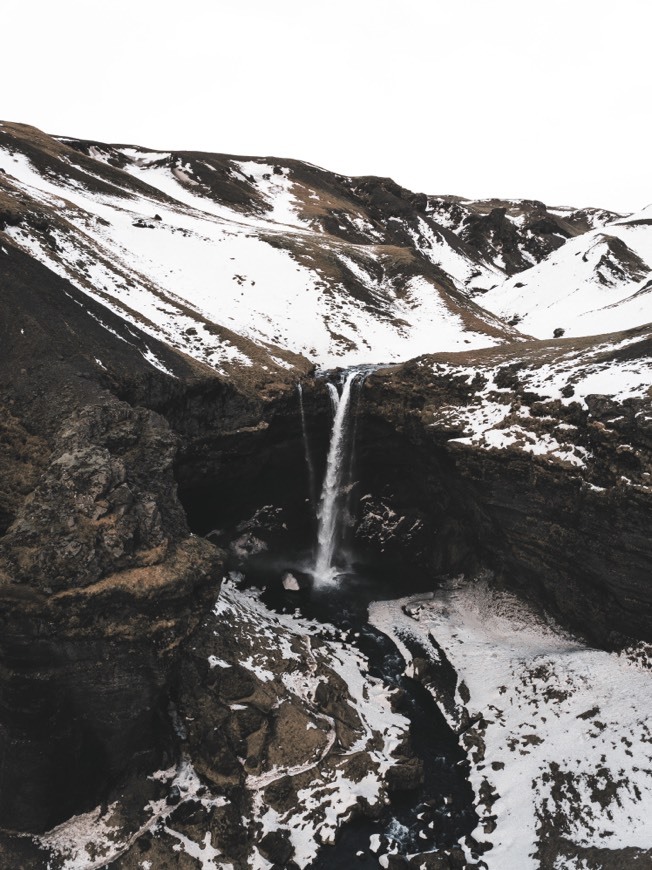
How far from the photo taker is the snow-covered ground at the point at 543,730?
12.6 metres

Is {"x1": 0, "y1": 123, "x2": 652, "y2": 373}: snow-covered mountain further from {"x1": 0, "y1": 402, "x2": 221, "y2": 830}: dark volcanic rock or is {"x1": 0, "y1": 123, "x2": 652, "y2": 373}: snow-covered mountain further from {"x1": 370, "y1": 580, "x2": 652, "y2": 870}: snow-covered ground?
A: {"x1": 370, "y1": 580, "x2": 652, "y2": 870}: snow-covered ground

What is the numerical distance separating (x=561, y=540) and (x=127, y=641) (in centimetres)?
1553

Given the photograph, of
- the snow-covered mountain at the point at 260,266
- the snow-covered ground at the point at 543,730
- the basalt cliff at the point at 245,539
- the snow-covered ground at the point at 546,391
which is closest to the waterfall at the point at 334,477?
the basalt cliff at the point at 245,539

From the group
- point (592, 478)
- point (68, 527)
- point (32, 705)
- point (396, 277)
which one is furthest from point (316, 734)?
point (396, 277)

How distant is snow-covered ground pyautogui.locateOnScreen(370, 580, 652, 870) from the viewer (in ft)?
41.2

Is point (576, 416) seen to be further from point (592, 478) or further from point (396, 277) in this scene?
point (396, 277)

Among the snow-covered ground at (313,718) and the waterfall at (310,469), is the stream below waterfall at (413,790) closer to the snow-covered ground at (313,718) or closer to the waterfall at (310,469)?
the snow-covered ground at (313,718)

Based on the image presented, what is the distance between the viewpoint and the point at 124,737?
502 inches

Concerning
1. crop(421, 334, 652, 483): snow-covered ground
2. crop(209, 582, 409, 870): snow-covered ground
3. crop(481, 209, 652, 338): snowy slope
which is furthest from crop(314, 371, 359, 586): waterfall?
crop(481, 209, 652, 338): snowy slope

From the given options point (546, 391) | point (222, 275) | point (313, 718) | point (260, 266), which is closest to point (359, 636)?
point (313, 718)

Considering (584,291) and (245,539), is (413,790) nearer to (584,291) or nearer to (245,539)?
(245,539)

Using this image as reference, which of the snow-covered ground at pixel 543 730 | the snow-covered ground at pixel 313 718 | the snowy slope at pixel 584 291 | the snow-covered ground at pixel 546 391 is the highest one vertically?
the snowy slope at pixel 584 291

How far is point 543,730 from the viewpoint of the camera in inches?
611

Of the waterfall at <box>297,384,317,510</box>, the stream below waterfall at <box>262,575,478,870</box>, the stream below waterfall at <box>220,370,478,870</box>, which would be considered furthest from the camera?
the waterfall at <box>297,384,317,510</box>
